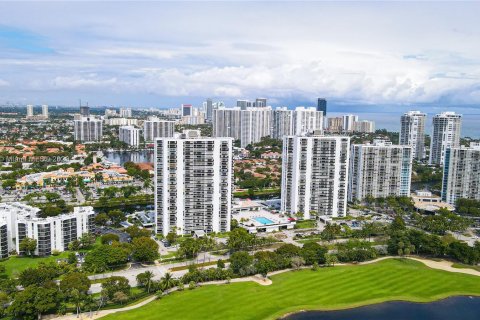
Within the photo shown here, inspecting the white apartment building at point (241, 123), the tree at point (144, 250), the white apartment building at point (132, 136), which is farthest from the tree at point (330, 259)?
the white apartment building at point (132, 136)

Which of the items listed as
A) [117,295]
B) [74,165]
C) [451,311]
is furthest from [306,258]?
[74,165]

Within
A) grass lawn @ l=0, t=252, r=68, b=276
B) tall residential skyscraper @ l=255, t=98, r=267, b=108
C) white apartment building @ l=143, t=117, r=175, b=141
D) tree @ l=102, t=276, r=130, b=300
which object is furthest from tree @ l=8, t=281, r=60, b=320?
tall residential skyscraper @ l=255, t=98, r=267, b=108

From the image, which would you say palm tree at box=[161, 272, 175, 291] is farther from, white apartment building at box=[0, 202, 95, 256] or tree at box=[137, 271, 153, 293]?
white apartment building at box=[0, 202, 95, 256]

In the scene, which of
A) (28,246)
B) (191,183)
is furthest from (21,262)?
(191,183)

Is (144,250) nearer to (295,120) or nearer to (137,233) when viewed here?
(137,233)

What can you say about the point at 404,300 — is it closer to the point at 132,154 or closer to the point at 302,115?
the point at 302,115

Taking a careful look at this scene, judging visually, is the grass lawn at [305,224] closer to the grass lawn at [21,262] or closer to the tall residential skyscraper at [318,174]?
the tall residential skyscraper at [318,174]
